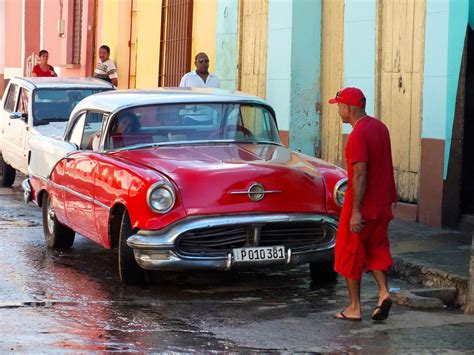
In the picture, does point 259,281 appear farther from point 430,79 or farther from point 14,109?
point 14,109

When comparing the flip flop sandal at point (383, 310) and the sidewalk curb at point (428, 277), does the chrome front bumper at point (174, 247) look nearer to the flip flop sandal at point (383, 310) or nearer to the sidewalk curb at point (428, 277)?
the flip flop sandal at point (383, 310)

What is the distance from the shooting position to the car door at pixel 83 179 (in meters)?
10.3

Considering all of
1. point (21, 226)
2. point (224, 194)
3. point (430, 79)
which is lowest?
point (21, 226)

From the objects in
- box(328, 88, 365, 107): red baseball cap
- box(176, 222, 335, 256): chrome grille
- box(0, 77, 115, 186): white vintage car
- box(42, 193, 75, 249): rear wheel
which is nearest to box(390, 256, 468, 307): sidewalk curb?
box(176, 222, 335, 256): chrome grille

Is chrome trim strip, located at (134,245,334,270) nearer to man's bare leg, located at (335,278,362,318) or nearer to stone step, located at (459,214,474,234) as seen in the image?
man's bare leg, located at (335,278,362,318)

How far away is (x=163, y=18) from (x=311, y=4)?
6356 millimetres

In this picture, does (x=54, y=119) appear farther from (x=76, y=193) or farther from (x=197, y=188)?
(x=197, y=188)

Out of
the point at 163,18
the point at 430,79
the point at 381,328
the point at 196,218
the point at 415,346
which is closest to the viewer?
the point at 415,346

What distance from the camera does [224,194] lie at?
919cm

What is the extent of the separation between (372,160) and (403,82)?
214 inches

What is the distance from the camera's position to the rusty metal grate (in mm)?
20609

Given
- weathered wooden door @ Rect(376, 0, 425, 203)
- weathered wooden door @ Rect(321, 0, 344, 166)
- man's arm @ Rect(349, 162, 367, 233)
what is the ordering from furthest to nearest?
weathered wooden door @ Rect(321, 0, 344, 166)
weathered wooden door @ Rect(376, 0, 425, 203)
man's arm @ Rect(349, 162, 367, 233)

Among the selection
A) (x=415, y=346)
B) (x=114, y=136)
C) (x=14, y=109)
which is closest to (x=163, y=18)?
(x=14, y=109)

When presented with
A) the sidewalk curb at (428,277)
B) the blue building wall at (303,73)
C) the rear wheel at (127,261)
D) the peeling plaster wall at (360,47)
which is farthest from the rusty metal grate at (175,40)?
the rear wheel at (127,261)
